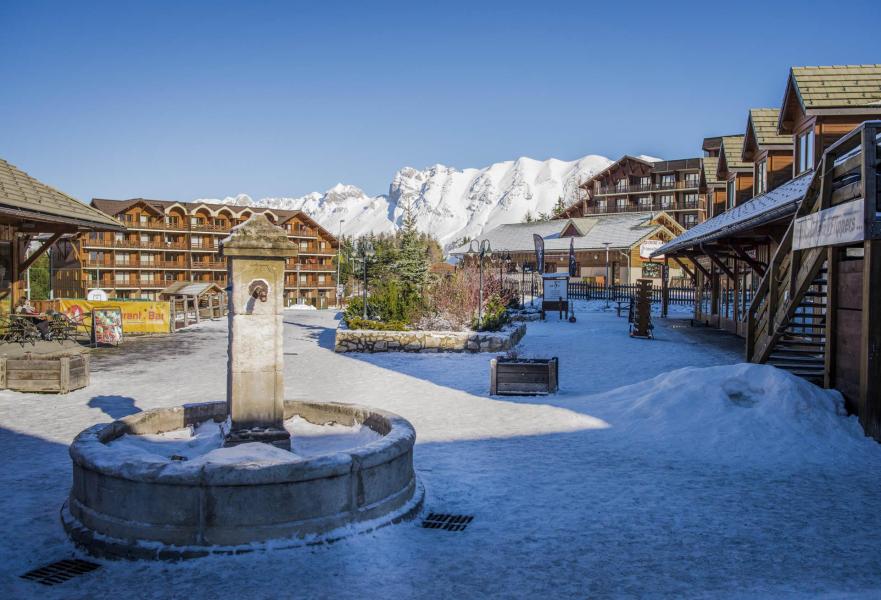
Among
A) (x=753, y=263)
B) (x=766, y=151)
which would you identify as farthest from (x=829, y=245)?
(x=766, y=151)

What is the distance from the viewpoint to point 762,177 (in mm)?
21578

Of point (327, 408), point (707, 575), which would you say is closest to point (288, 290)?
point (327, 408)

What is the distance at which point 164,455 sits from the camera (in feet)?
22.7

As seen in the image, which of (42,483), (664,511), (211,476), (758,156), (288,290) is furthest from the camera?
(288,290)

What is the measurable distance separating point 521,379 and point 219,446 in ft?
21.3

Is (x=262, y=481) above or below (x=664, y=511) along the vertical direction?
above

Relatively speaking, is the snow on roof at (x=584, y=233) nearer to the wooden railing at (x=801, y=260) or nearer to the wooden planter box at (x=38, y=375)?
the wooden railing at (x=801, y=260)

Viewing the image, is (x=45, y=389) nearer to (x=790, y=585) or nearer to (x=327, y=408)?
(x=327, y=408)

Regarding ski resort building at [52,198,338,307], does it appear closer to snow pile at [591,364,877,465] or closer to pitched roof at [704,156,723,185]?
pitched roof at [704,156,723,185]

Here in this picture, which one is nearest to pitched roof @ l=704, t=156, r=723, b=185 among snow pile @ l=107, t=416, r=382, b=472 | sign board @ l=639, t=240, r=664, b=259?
sign board @ l=639, t=240, r=664, b=259

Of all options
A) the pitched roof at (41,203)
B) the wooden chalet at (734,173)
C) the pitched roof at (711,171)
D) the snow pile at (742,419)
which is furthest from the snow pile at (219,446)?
the pitched roof at (711,171)

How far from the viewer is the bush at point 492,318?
1970 centimetres

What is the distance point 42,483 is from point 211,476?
2.98 metres

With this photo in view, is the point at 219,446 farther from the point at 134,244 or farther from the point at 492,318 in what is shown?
the point at 134,244
